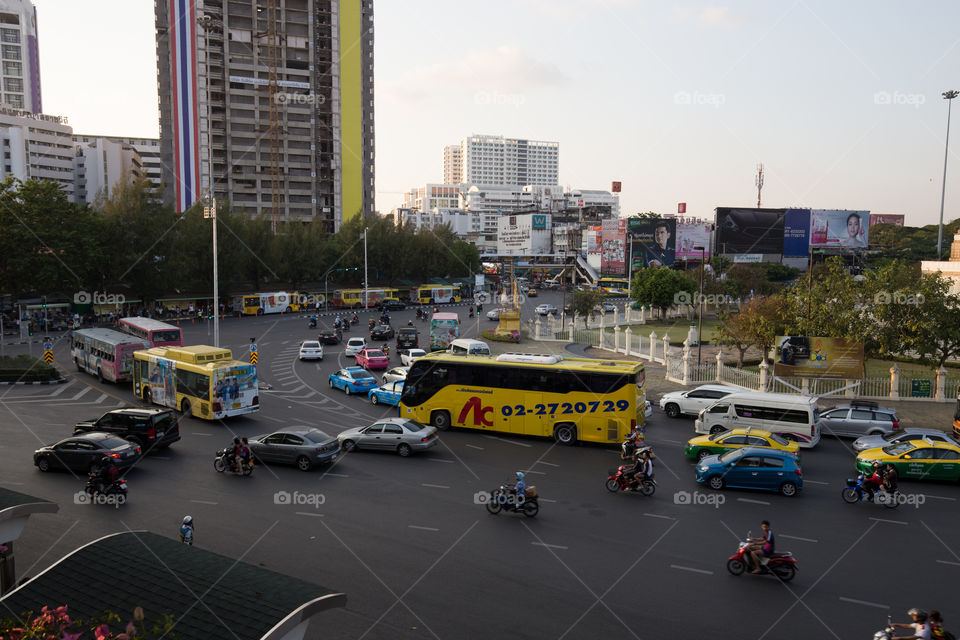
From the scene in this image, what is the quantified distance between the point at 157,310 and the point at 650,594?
201 feet

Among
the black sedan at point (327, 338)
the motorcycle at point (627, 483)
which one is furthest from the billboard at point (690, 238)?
the motorcycle at point (627, 483)

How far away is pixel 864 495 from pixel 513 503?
8.83m

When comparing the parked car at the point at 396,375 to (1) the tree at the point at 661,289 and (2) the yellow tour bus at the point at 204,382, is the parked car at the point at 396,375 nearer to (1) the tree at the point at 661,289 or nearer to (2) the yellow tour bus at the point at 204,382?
(2) the yellow tour bus at the point at 204,382

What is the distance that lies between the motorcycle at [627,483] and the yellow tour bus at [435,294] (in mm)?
67491

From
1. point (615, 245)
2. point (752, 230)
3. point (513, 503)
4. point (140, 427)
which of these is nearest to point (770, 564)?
point (513, 503)

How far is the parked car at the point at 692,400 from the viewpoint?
2586cm

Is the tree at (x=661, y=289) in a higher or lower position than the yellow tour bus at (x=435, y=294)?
higher

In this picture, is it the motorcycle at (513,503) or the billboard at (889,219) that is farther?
the billboard at (889,219)

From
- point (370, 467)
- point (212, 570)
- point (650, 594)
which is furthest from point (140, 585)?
point (370, 467)

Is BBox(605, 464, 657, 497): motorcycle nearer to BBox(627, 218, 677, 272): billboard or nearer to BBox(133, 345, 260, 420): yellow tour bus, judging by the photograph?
BBox(133, 345, 260, 420): yellow tour bus

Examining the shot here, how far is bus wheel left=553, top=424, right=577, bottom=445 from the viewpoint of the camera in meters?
21.8

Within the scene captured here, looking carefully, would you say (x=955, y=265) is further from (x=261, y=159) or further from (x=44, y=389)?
(x=261, y=159)

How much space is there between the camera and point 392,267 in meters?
92.9

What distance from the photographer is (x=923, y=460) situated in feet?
59.7
